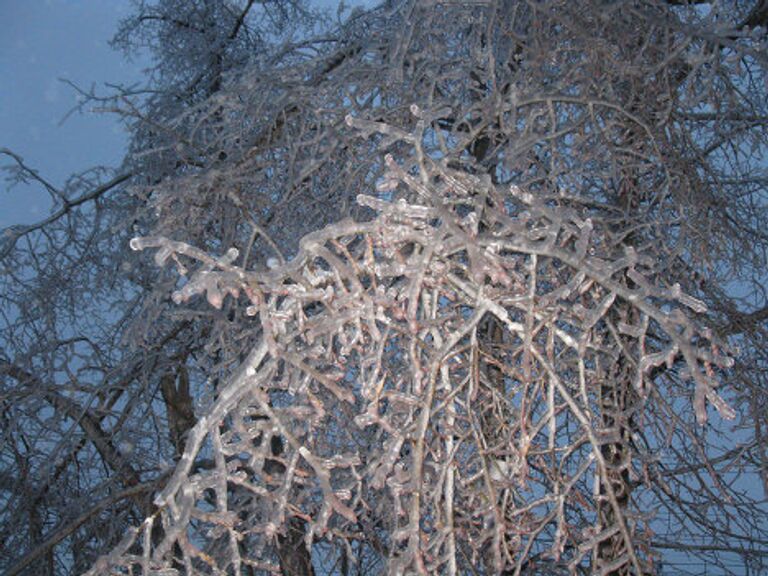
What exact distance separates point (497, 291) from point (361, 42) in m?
1.78

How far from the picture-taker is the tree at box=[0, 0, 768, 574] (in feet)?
4.53

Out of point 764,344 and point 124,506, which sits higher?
point 764,344

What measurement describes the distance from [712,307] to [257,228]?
4.83ft

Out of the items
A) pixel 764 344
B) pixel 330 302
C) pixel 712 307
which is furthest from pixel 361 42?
pixel 330 302

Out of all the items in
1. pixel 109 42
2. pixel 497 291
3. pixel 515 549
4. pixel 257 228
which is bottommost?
pixel 515 549

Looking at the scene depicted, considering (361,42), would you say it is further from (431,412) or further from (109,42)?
(109,42)

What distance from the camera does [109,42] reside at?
5457 millimetres

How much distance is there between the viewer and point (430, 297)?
1.56 meters

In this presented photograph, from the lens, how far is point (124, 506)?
389 centimetres

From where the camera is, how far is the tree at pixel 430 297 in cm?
138

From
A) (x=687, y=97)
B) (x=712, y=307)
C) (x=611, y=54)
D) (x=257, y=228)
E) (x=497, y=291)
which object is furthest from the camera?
(x=712, y=307)

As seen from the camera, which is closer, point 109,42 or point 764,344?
point 764,344

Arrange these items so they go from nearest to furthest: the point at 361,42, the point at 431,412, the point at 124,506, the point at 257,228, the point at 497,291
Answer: the point at 431,412 < the point at 497,291 < the point at 257,228 < the point at 361,42 < the point at 124,506

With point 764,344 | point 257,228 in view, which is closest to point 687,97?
point 764,344
